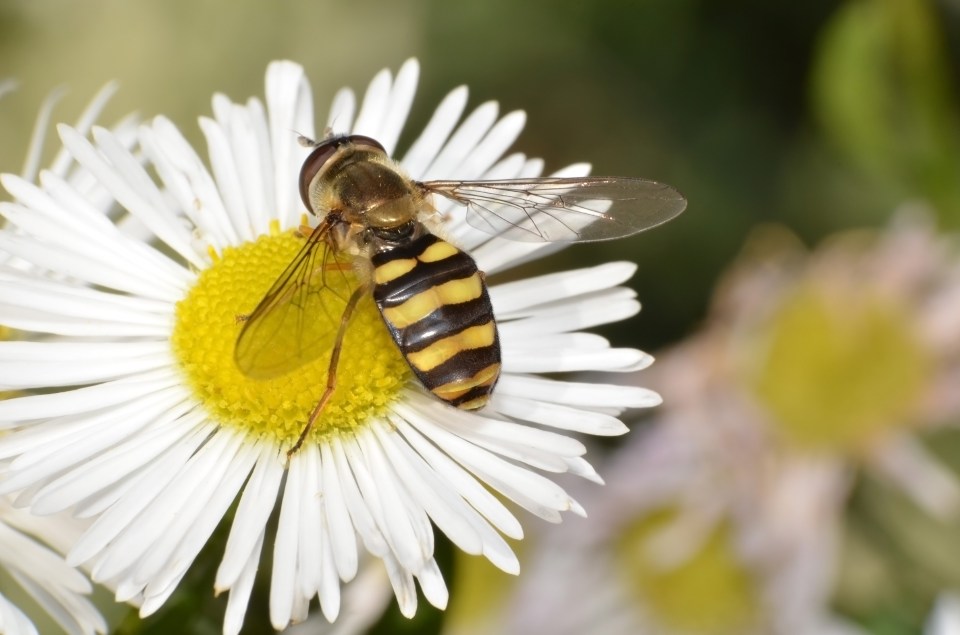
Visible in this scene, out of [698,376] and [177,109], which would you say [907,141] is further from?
[177,109]

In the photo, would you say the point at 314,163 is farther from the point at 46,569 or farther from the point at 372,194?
the point at 46,569

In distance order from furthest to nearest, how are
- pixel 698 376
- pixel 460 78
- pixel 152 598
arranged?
pixel 460 78, pixel 698 376, pixel 152 598

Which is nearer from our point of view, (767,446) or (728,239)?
(767,446)

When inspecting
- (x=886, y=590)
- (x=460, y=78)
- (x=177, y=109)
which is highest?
(x=177, y=109)

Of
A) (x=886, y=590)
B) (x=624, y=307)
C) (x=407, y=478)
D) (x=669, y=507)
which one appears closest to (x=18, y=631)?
(x=407, y=478)

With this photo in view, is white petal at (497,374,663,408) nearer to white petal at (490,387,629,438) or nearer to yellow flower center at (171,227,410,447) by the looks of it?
white petal at (490,387,629,438)

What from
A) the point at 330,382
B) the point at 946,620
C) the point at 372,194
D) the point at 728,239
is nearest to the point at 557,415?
the point at 330,382
